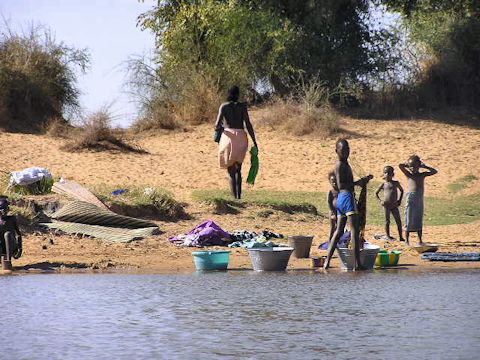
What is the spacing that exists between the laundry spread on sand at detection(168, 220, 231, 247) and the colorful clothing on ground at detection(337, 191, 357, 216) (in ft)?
10.3

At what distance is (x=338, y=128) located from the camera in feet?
100.0

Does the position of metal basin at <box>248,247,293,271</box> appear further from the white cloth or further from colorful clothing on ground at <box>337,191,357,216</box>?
the white cloth

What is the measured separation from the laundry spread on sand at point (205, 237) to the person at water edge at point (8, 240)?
310 cm

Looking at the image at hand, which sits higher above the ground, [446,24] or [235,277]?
[446,24]

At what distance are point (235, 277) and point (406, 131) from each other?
59.1 ft

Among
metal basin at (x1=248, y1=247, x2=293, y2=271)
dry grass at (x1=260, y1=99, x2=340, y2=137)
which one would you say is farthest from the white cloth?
dry grass at (x1=260, y1=99, x2=340, y2=137)

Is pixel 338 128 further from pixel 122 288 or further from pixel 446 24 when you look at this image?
pixel 122 288

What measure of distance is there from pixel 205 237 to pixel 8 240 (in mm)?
3477

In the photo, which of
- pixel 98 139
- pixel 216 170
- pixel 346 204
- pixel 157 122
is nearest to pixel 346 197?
pixel 346 204

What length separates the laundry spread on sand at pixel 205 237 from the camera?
1641 centimetres

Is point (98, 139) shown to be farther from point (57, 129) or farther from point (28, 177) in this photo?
point (28, 177)

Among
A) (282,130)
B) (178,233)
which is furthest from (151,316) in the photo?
(282,130)

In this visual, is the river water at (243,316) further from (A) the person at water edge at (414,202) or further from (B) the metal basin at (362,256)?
(A) the person at water edge at (414,202)

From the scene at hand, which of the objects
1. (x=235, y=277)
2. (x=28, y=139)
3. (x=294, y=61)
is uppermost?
(x=294, y=61)
